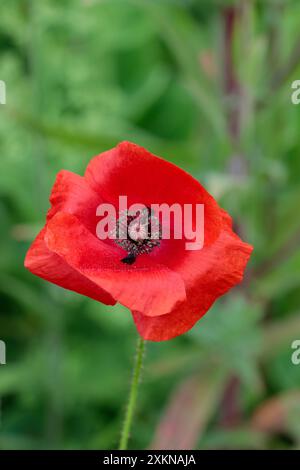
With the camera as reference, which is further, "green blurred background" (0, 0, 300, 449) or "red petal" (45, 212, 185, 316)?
"green blurred background" (0, 0, 300, 449)

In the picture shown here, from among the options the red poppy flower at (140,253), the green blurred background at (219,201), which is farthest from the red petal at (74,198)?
the green blurred background at (219,201)

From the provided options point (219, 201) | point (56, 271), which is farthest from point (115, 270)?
point (219, 201)

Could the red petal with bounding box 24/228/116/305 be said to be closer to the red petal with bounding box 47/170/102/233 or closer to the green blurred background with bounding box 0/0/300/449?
the red petal with bounding box 47/170/102/233

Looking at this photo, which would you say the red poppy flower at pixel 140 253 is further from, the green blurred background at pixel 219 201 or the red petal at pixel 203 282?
the green blurred background at pixel 219 201

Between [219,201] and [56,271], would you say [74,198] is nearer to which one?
[56,271]

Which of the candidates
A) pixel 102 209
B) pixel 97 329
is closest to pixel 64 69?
pixel 97 329

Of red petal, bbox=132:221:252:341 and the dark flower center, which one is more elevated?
the dark flower center

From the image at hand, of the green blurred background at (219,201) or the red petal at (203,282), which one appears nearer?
the red petal at (203,282)

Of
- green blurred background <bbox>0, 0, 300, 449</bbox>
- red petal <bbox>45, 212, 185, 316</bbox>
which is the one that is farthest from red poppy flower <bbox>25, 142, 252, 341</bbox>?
green blurred background <bbox>0, 0, 300, 449</bbox>
